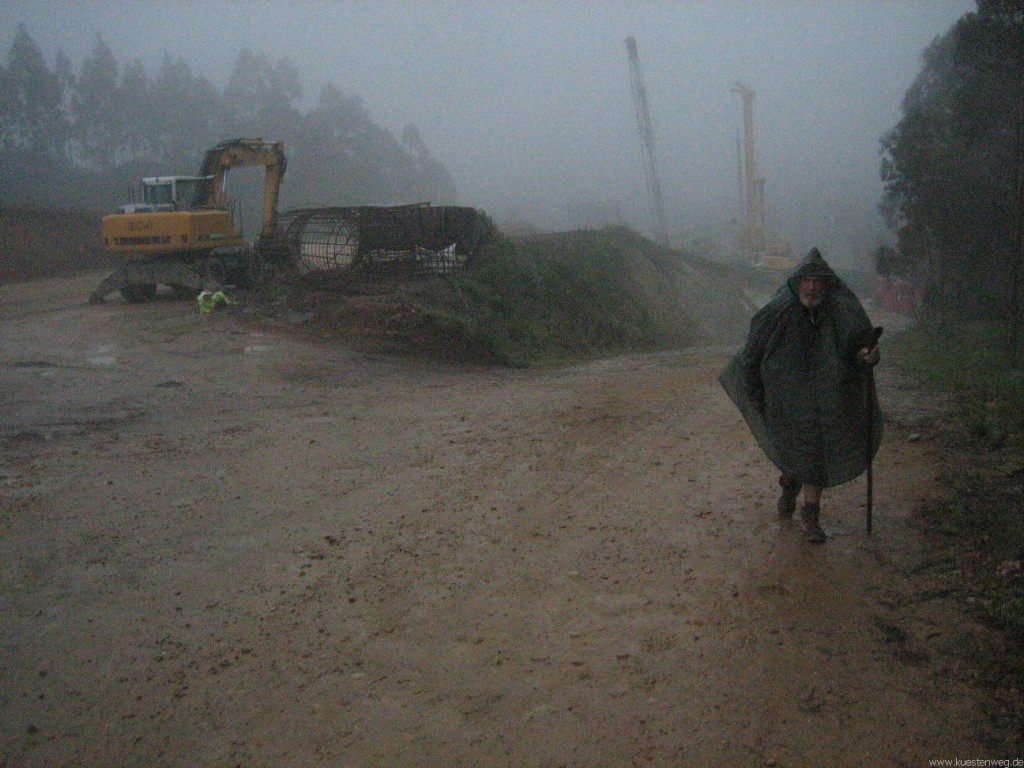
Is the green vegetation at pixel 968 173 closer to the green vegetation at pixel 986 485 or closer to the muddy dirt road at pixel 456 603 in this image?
the green vegetation at pixel 986 485

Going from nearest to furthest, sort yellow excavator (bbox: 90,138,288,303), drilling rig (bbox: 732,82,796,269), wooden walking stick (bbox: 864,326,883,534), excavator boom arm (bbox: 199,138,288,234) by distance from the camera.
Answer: wooden walking stick (bbox: 864,326,883,534) → yellow excavator (bbox: 90,138,288,303) → excavator boom arm (bbox: 199,138,288,234) → drilling rig (bbox: 732,82,796,269)

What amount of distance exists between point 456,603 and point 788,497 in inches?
93.8

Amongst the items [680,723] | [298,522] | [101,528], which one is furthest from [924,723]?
[101,528]

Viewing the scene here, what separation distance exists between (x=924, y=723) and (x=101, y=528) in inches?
208

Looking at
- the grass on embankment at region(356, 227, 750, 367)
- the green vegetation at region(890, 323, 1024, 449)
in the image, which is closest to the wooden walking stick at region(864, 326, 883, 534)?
the green vegetation at region(890, 323, 1024, 449)

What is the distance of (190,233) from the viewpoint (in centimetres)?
1766

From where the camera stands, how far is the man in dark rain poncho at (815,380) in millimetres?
5348

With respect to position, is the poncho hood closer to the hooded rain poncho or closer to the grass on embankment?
the hooded rain poncho

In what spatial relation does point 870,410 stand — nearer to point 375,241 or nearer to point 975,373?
point 975,373

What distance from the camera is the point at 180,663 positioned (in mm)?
4293

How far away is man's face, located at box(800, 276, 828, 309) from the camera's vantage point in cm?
535

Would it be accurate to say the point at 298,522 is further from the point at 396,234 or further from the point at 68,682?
the point at 396,234

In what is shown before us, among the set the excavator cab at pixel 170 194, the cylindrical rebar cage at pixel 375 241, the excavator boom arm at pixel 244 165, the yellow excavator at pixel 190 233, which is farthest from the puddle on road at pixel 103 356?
Result: the excavator boom arm at pixel 244 165

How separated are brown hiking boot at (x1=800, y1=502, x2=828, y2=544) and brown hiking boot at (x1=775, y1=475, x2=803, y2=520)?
26cm
